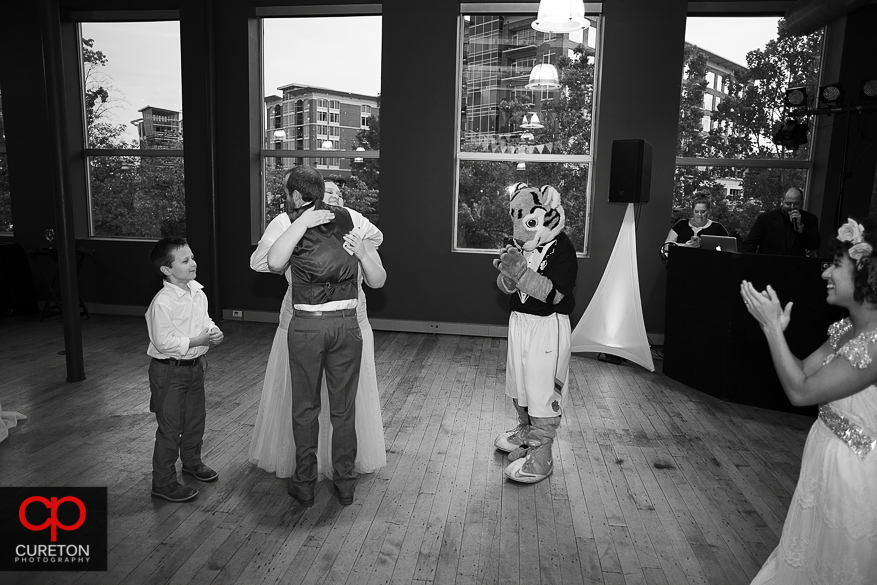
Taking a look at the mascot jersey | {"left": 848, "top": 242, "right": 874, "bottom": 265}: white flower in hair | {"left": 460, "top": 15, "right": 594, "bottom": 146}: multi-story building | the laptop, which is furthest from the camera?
{"left": 460, "top": 15, "right": 594, "bottom": 146}: multi-story building

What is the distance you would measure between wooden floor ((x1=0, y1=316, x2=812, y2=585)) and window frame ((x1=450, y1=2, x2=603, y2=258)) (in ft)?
7.45

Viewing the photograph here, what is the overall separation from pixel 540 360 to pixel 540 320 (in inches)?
8.8

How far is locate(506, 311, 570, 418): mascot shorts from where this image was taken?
3.56 metres

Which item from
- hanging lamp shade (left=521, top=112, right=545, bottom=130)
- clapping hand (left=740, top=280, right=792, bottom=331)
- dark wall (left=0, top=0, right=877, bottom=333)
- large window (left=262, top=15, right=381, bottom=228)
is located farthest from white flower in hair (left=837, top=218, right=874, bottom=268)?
large window (left=262, top=15, right=381, bottom=228)

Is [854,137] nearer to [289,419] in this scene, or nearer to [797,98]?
[797,98]

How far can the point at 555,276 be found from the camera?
3.51 m

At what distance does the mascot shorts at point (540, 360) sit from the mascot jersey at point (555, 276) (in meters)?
0.05

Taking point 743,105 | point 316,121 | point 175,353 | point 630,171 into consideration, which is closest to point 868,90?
point 743,105

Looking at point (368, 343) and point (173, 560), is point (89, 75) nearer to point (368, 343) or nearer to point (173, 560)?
point (368, 343)

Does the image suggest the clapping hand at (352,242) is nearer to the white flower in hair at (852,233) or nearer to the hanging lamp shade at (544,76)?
the white flower in hair at (852,233)

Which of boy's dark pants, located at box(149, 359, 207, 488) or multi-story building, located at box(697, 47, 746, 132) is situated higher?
multi-story building, located at box(697, 47, 746, 132)

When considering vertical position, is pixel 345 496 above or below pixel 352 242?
below

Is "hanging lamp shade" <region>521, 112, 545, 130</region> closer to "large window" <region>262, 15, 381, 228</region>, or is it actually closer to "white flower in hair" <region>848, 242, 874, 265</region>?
"large window" <region>262, 15, 381, 228</region>

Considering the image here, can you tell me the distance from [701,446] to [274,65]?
21.1ft
